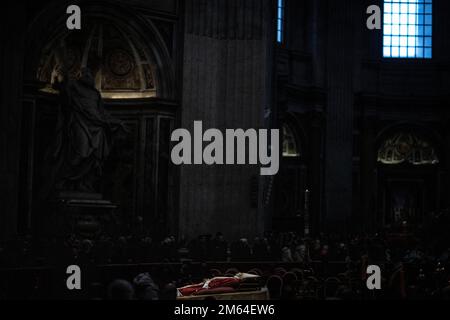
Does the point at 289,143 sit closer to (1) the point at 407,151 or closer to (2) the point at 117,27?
(1) the point at 407,151

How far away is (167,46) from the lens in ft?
94.6

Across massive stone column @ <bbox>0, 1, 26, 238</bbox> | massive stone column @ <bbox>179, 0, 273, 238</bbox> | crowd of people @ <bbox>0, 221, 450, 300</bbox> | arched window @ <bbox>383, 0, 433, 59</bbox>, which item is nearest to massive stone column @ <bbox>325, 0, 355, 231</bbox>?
arched window @ <bbox>383, 0, 433, 59</bbox>

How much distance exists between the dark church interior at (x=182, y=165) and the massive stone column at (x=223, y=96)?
0.14 ft

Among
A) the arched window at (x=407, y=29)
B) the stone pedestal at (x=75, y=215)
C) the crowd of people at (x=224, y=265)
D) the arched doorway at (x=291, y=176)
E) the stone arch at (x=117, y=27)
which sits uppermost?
the arched window at (x=407, y=29)

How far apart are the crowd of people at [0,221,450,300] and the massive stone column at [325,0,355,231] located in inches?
365

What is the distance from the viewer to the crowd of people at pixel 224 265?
15.4 m

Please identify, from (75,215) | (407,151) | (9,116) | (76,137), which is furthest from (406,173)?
(9,116)

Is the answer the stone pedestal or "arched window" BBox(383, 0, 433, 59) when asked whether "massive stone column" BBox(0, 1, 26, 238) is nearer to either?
the stone pedestal

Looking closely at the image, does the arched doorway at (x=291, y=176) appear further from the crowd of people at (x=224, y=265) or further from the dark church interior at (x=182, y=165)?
the crowd of people at (x=224, y=265)

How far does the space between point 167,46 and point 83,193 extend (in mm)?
5835

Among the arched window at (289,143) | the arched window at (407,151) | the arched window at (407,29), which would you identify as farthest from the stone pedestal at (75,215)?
the arched window at (407,29)

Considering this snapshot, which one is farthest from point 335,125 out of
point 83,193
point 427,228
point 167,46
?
point 83,193

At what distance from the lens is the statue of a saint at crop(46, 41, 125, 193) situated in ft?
82.2
